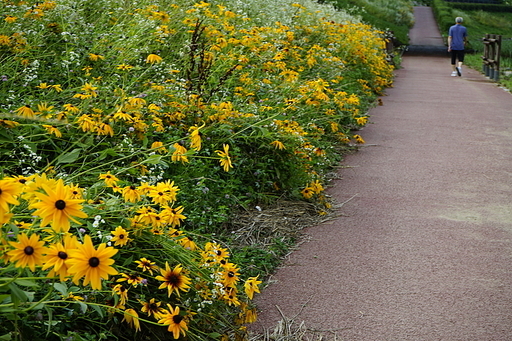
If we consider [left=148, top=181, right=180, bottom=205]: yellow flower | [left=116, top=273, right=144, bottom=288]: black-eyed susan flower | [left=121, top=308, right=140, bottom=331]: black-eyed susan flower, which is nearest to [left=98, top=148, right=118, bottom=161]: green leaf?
[left=148, top=181, right=180, bottom=205]: yellow flower

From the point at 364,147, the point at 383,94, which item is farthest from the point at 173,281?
the point at 383,94

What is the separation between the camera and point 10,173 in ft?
11.5

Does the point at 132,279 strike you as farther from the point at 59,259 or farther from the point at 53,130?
the point at 53,130

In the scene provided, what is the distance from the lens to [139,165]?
3055mm

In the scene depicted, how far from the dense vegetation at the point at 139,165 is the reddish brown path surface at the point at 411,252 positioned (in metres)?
0.27

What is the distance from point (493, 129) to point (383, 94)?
320 cm

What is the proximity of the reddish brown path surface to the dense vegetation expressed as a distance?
270 mm

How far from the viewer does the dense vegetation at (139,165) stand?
204 cm

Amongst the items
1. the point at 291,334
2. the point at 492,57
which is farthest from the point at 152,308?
the point at 492,57

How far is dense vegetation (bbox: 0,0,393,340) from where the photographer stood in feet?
6.68

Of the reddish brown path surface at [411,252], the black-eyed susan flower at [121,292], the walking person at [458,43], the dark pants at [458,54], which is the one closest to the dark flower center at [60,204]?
the black-eyed susan flower at [121,292]

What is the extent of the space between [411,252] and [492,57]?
1350 cm

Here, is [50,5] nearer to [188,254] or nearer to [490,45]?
[188,254]

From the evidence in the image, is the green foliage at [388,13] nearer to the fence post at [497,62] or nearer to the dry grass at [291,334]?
the fence post at [497,62]
